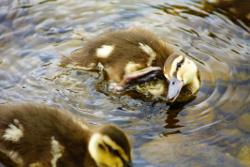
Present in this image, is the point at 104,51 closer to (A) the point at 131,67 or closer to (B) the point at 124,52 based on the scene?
(B) the point at 124,52

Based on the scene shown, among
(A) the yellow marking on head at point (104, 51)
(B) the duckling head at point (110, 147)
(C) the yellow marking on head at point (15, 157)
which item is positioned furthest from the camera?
(A) the yellow marking on head at point (104, 51)

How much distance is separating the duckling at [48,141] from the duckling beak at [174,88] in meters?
0.92

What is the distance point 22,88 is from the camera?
2828 mm

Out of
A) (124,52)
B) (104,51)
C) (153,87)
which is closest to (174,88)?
(153,87)

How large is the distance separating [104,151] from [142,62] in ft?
4.07

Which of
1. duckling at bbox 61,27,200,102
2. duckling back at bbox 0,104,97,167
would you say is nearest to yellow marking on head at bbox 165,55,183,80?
duckling at bbox 61,27,200,102

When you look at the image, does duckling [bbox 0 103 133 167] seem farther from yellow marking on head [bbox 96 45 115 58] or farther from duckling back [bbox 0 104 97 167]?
yellow marking on head [bbox 96 45 115 58]

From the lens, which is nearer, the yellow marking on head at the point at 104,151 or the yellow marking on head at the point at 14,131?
the yellow marking on head at the point at 104,151

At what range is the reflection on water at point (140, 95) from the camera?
2.32 metres

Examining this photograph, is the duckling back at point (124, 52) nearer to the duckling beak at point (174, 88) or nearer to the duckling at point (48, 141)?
the duckling beak at point (174, 88)

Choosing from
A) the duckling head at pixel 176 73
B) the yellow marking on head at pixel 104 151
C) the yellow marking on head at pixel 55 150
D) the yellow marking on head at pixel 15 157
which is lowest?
the yellow marking on head at pixel 15 157

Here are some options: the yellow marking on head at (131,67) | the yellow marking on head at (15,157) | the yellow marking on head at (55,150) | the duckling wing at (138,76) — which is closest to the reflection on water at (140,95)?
the duckling wing at (138,76)

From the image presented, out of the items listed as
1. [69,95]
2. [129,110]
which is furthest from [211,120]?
[69,95]

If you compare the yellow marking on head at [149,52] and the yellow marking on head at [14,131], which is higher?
the yellow marking on head at [149,52]
